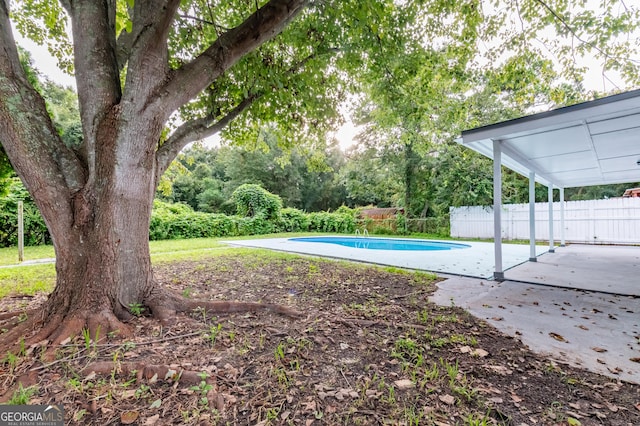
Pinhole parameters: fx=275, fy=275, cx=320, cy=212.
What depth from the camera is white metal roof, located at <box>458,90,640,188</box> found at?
346cm

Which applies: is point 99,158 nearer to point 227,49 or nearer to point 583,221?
point 227,49

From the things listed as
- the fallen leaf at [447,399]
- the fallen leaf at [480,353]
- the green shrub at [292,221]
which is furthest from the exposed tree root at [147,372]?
the green shrub at [292,221]

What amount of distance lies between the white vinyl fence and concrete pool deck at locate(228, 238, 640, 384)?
419cm

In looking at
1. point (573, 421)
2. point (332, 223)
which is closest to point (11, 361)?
point (573, 421)

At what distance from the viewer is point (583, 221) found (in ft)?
34.1

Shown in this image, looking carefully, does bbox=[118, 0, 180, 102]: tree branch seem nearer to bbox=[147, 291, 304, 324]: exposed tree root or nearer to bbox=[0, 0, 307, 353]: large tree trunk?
bbox=[0, 0, 307, 353]: large tree trunk

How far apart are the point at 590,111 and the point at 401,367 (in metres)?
3.93

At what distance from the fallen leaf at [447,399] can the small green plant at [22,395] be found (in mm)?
2501

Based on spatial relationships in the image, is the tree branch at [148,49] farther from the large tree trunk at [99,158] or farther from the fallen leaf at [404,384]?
the fallen leaf at [404,384]

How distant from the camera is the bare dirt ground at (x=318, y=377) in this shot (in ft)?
5.24

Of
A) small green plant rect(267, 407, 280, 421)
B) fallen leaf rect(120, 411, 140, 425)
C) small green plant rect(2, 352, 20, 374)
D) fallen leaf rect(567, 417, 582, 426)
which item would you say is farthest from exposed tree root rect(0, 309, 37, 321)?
fallen leaf rect(567, 417, 582, 426)

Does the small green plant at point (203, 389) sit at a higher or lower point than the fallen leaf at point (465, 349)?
higher

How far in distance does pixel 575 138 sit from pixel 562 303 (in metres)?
2.74

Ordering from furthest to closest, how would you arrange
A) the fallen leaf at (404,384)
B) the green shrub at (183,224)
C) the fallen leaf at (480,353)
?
the green shrub at (183,224) < the fallen leaf at (480,353) < the fallen leaf at (404,384)
